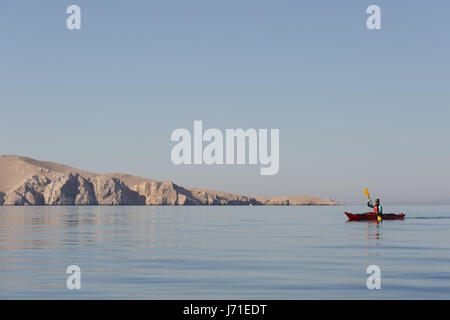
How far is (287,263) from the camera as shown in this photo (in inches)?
1436

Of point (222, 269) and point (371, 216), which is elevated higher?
point (222, 269)

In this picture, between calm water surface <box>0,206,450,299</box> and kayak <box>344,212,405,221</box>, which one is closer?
calm water surface <box>0,206,450,299</box>

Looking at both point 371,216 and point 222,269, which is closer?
point 222,269

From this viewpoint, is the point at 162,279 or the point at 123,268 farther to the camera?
the point at 123,268

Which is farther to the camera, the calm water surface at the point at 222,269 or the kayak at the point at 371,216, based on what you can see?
the kayak at the point at 371,216

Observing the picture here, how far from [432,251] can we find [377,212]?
54711 millimetres
